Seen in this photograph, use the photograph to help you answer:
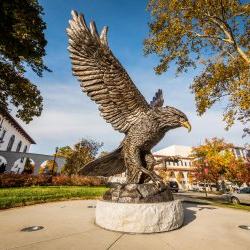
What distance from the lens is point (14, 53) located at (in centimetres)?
1306

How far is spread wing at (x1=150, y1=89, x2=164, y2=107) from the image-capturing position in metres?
5.49

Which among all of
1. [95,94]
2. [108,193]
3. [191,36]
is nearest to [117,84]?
[95,94]

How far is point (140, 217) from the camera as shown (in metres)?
3.51

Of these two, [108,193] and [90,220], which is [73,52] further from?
[90,220]

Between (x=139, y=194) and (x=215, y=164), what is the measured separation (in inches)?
1117

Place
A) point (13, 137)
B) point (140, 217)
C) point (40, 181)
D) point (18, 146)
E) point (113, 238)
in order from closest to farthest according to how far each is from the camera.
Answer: point (113, 238) < point (140, 217) < point (40, 181) < point (13, 137) < point (18, 146)

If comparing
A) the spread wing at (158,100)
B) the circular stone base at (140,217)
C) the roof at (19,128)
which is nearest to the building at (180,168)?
the roof at (19,128)

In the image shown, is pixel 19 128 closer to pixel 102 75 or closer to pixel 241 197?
pixel 241 197

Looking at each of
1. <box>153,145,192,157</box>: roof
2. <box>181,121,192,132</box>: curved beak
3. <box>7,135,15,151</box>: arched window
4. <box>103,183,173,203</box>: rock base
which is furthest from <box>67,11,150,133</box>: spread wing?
<box>153,145,192,157</box>: roof

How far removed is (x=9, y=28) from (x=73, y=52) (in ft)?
35.4

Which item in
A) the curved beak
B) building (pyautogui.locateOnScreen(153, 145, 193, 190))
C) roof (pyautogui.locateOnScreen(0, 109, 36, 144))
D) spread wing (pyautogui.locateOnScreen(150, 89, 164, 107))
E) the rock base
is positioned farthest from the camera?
building (pyautogui.locateOnScreen(153, 145, 193, 190))

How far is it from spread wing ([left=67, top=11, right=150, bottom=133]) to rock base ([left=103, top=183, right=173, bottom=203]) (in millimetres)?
1381

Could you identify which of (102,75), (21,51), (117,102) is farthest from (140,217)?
(21,51)

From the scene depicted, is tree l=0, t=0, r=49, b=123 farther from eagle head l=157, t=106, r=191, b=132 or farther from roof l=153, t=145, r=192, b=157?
roof l=153, t=145, r=192, b=157
